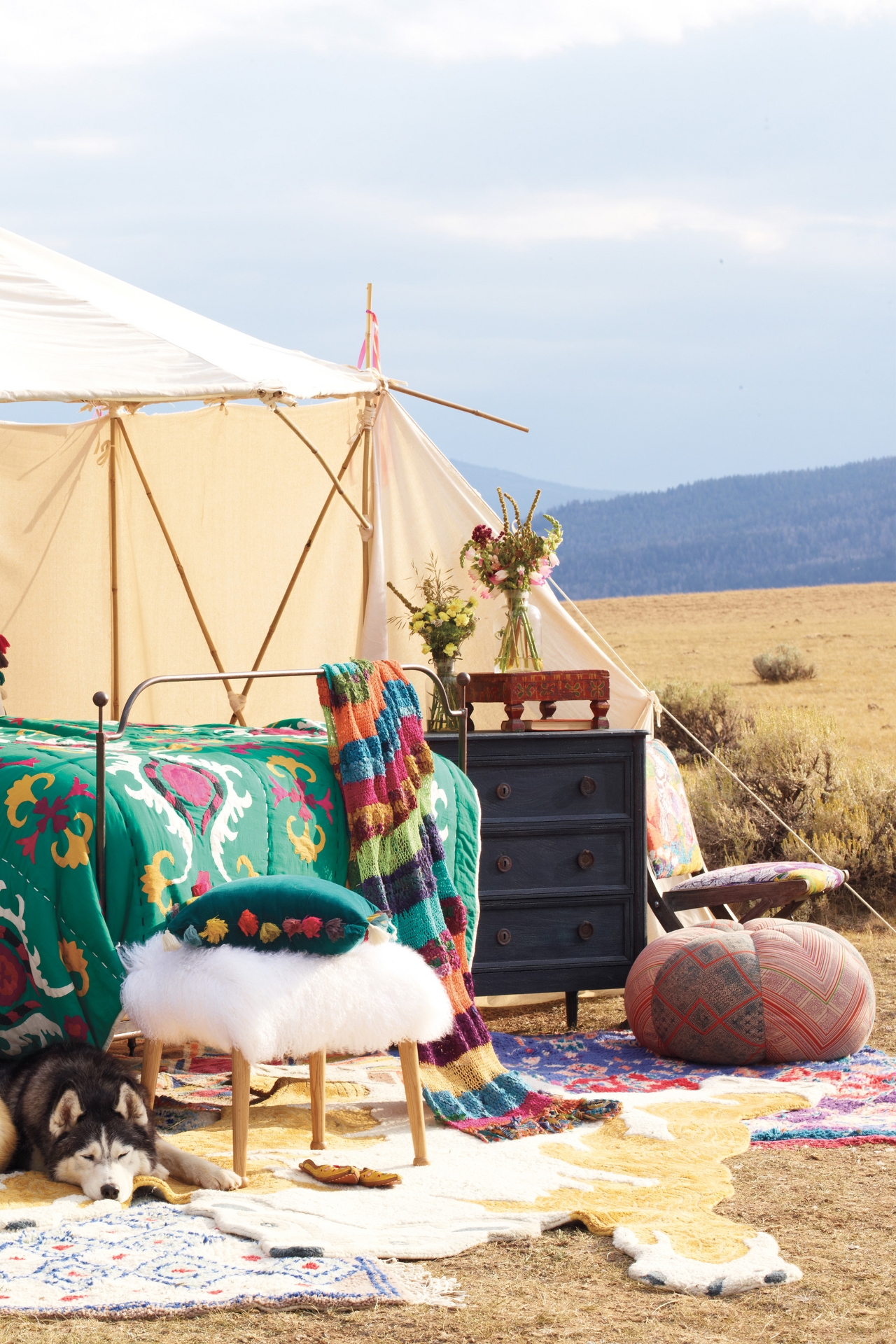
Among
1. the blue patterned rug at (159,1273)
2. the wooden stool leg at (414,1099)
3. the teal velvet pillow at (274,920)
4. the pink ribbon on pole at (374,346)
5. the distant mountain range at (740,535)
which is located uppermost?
the distant mountain range at (740,535)

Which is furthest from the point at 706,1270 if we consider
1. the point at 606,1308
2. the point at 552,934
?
the point at 552,934

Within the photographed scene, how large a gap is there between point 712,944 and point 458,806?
0.91m

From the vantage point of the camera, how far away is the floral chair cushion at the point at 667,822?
19.2 feet

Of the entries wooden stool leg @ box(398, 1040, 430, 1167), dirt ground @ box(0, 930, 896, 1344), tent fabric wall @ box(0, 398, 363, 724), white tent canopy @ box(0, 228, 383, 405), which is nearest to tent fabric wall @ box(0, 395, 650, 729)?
tent fabric wall @ box(0, 398, 363, 724)

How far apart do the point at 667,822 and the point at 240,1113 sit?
9.54 ft

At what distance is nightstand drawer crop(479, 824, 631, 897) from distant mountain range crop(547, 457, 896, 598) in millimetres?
53634

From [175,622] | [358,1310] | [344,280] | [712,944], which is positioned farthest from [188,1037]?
[344,280]

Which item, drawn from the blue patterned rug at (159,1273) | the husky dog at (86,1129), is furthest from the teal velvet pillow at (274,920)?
the blue patterned rug at (159,1273)

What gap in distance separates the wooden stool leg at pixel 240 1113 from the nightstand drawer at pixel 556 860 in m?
1.88

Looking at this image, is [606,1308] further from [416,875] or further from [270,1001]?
[416,875]

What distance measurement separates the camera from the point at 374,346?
665 centimetres

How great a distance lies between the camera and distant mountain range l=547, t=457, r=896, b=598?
6388 centimetres

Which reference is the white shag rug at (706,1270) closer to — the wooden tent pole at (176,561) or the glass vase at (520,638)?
the glass vase at (520,638)

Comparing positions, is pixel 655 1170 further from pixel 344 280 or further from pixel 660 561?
pixel 660 561
